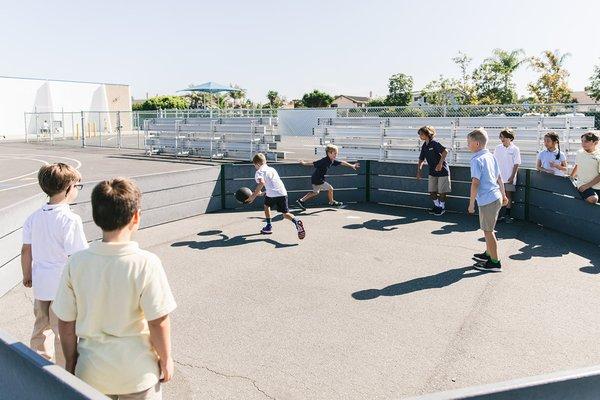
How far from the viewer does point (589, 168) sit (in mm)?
8695

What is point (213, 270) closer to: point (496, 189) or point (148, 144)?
point (496, 189)

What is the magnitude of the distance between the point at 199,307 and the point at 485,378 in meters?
3.27

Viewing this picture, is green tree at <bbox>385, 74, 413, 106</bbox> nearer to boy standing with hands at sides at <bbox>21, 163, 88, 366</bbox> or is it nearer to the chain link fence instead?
the chain link fence

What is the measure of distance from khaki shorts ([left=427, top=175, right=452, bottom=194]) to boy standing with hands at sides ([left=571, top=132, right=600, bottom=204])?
9.94 feet

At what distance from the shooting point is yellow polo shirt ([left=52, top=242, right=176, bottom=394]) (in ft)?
8.05

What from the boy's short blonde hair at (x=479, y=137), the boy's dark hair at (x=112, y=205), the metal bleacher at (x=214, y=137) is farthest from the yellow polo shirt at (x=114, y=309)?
the metal bleacher at (x=214, y=137)

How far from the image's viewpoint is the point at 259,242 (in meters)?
9.23

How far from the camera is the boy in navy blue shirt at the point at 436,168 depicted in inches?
450

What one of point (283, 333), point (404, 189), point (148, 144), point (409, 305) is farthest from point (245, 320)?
point (148, 144)

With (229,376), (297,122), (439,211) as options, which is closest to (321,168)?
(439,211)

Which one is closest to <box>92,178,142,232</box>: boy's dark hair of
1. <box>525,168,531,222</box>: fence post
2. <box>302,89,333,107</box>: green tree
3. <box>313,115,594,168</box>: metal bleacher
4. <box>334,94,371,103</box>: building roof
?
<box>525,168,531,222</box>: fence post

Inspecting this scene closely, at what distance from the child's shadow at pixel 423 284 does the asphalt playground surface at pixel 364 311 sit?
2cm

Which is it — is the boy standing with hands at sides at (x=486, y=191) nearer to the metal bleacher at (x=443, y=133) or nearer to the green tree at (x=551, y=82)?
the metal bleacher at (x=443, y=133)

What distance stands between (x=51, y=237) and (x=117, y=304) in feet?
5.48
